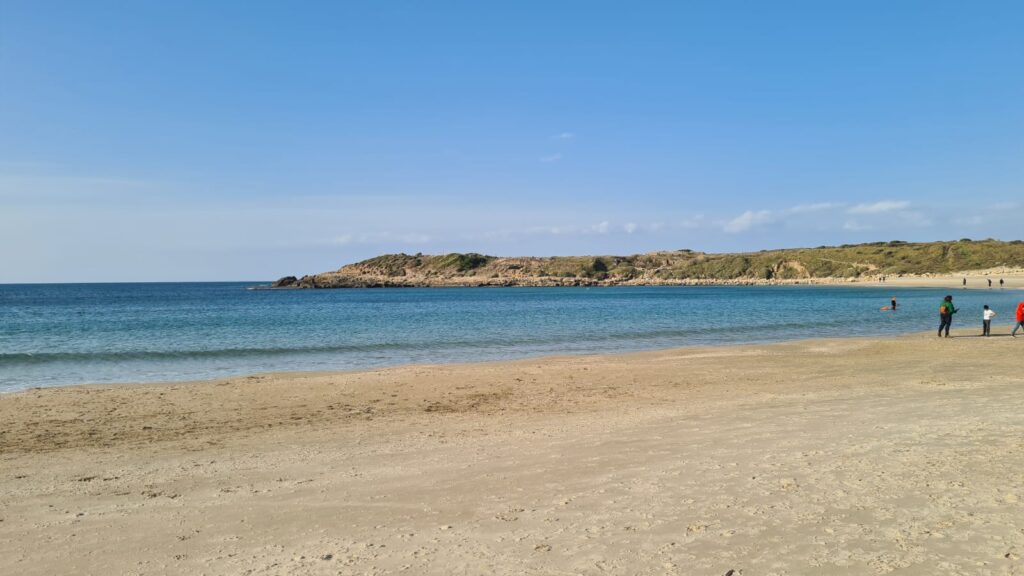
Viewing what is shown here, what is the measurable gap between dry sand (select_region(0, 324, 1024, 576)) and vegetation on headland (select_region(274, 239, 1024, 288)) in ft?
418

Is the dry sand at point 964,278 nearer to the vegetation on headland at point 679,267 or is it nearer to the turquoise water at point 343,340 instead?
the vegetation on headland at point 679,267

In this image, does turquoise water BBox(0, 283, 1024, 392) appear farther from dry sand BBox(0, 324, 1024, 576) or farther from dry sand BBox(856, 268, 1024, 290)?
dry sand BBox(856, 268, 1024, 290)

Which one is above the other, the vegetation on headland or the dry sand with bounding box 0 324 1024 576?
the vegetation on headland

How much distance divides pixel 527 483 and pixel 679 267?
6659 inches

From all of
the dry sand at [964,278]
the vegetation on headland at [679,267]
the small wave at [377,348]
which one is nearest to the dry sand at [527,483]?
the small wave at [377,348]

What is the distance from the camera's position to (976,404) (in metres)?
11.4

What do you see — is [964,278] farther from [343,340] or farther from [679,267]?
[343,340]

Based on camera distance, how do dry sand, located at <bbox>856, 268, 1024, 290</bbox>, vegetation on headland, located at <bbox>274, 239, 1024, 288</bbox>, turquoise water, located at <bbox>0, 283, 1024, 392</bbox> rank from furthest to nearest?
vegetation on headland, located at <bbox>274, 239, 1024, 288</bbox> → dry sand, located at <bbox>856, 268, 1024, 290</bbox> → turquoise water, located at <bbox>0, 283, 1024, 392</bbox>

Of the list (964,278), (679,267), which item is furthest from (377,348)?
(679,267)

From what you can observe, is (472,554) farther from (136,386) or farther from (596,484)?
(136,386)

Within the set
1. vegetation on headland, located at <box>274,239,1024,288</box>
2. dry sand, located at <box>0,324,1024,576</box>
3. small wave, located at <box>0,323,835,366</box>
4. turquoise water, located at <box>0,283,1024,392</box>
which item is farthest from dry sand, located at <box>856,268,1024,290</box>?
dry sand, located at <box>0,324,1024,576</box>

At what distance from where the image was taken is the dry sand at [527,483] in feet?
17.8

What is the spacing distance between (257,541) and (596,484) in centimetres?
344

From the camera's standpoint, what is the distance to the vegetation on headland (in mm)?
126312
